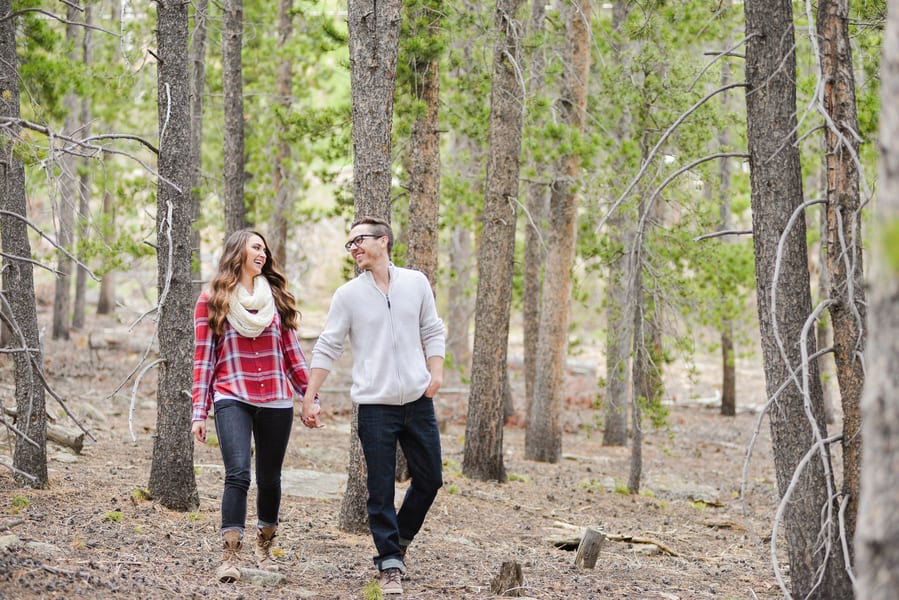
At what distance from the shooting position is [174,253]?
6.89 m

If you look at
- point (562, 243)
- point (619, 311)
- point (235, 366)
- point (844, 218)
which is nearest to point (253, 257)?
point (235, 366)

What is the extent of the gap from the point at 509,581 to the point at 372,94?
137 inches

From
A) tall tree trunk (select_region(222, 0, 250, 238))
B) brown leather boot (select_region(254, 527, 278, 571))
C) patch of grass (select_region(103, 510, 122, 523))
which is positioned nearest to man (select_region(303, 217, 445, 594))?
brown leather boot (select_region(254, 527, 278, 571))

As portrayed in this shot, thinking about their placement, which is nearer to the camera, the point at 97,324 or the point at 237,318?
the point at 237,318

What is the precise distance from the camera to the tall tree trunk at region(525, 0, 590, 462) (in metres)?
12.5

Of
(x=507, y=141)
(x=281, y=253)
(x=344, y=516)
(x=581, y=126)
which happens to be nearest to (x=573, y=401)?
(x=281, y=253)

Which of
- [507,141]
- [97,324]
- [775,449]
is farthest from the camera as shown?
[97,324]

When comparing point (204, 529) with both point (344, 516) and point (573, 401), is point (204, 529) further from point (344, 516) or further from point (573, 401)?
point (573, 401)

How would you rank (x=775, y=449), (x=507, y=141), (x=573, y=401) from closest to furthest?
(x=775, y=449)
(x=507, y=141)
(x=573, y=401)

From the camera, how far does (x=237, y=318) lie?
18.0 feet

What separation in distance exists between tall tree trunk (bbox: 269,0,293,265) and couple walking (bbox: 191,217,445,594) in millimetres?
10459

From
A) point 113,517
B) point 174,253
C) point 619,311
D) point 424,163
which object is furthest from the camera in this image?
point 619,311

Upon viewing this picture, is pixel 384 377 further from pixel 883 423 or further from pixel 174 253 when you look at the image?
pixel 883 423

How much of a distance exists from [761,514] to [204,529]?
7176 mm
